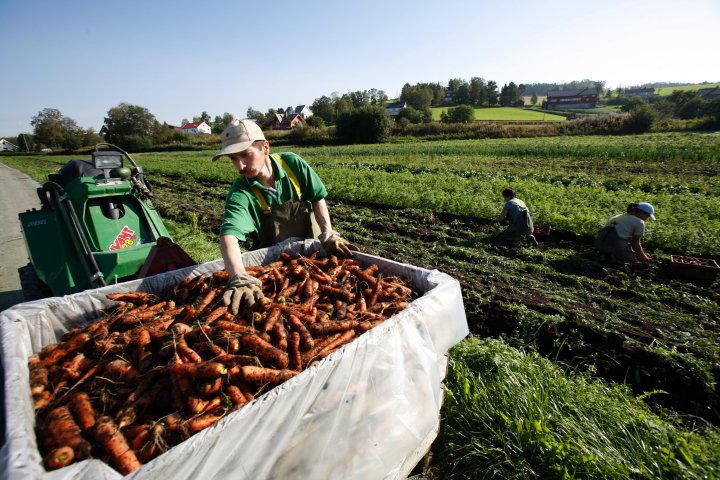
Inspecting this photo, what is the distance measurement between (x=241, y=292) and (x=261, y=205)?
119 centimetres

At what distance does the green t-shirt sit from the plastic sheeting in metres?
0.86

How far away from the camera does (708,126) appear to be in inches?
1722

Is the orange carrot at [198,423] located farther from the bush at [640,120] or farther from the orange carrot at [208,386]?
the bush at [640,120]

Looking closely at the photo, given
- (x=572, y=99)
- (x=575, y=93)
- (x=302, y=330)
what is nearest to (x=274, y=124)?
(x=572, y=99)

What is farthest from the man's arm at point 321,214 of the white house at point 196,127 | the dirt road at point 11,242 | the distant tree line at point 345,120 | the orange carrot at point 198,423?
the white house at point 196,127

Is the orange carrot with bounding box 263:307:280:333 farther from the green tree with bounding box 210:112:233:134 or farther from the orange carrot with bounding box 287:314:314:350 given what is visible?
the green tree with bounding box 210:112:233:134

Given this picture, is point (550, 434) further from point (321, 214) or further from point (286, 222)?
point (286, 222)

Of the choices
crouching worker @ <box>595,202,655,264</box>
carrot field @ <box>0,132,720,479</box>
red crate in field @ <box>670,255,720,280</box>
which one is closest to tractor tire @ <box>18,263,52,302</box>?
carrot field @ <box>0,132,720,479</box>

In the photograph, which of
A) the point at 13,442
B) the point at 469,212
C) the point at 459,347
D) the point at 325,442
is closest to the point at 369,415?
the point at 325,442

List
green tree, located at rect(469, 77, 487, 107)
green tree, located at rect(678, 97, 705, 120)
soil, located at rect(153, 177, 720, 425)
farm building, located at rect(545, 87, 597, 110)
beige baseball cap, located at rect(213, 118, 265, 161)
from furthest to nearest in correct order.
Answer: green tree, located at rect(469, 77, 487, 107) < farm building, located at rect(545, 87, 597, 110) < green tree, located at rect(678, 97, 705, 120) < soil, located at rect(153, 177, 720, 425) < beige baseball cap, located at rect(213, 118, 265, 161)

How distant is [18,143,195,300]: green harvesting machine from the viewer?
144 inches

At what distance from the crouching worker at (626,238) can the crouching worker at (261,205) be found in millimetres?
6066

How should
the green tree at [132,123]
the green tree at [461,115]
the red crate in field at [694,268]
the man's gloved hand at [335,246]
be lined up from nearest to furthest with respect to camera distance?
the man's gloved hand at [335,246] → the red crate in field at [694,268] → the green tree at [461,115] → the green tree at [132,123]

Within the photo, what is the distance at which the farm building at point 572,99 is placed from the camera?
3696 inches
